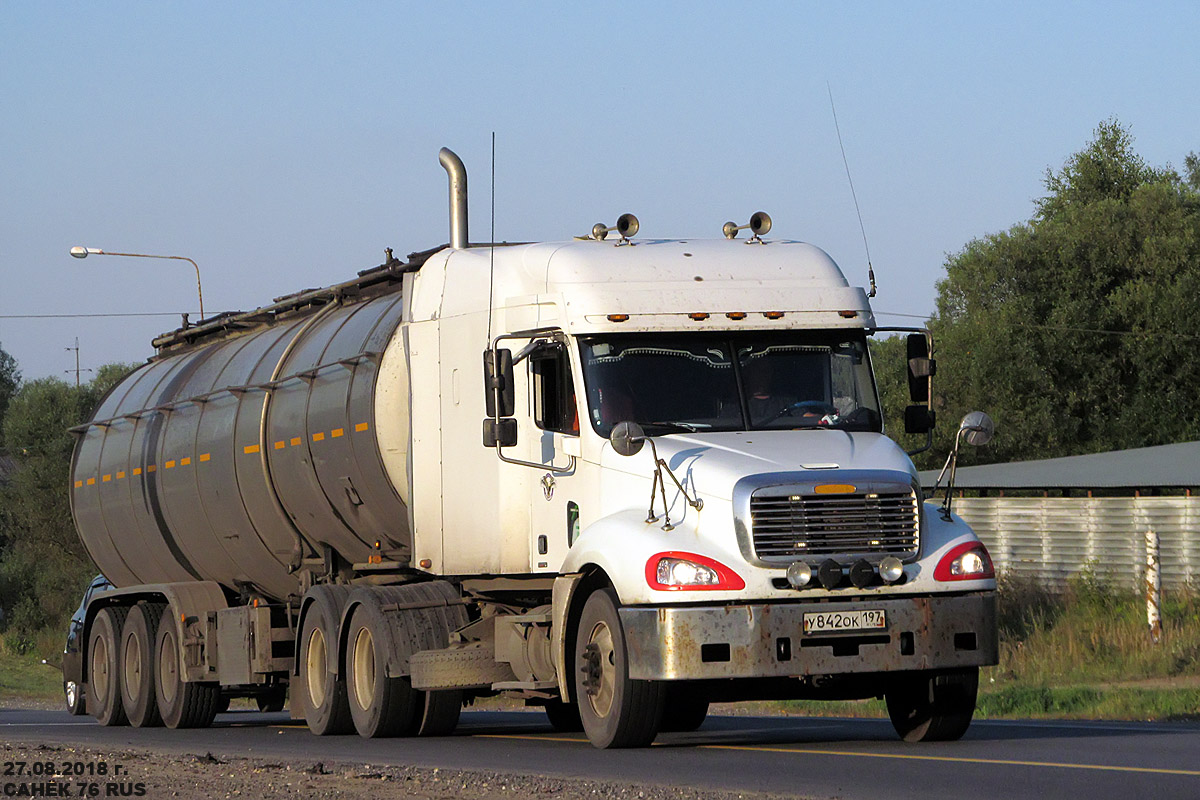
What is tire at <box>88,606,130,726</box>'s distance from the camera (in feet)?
71.1

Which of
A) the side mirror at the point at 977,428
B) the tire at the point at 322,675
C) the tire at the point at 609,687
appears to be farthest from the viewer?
the tire at the point at 322,675

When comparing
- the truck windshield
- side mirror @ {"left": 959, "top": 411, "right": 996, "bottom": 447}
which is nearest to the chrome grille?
side mirror @ {"left": 959, "top": 411, "right": 996, "bottom": 447}

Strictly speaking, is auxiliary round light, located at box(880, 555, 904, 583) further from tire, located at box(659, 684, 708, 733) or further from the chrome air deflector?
tire, located at box(659, 684, 708, 733)

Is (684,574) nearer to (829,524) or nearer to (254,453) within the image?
(829,524)

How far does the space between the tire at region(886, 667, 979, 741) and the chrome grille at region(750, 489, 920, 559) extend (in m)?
1.16

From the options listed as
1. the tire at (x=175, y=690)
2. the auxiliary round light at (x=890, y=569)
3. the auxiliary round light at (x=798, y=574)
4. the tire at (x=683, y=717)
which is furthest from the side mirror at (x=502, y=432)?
the tire at (x=175, y=690)

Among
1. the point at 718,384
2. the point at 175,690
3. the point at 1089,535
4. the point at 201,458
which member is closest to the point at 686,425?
the point at 718,384

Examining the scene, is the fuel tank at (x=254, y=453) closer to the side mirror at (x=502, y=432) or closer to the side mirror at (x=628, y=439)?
the side mirror at (x=502, y=432)

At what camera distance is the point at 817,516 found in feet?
40.9

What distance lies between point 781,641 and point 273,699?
9474 millimetres

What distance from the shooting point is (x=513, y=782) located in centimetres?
1119

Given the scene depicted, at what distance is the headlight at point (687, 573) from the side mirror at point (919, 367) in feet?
8.50

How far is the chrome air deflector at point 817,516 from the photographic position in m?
12.4

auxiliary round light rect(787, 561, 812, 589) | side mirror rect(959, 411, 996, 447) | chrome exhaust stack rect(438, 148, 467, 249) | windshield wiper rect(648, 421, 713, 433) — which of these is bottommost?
auxiliary round light rect(787, 561, 812, 589)
